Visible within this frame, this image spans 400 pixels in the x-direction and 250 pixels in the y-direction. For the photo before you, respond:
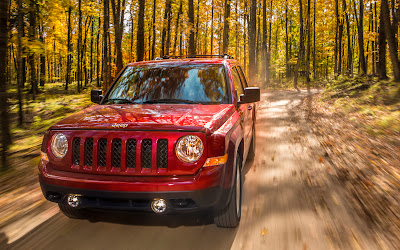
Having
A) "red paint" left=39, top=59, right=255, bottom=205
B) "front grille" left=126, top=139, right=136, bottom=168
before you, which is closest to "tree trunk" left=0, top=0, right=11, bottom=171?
"red paint" left=39, top=59, right=255, bottom=205

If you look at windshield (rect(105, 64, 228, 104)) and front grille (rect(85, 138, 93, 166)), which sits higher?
windshield (rect(105, 64, 228, 104))

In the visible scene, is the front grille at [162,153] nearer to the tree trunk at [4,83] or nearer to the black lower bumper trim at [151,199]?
the black lower bumper trim at [151,199]

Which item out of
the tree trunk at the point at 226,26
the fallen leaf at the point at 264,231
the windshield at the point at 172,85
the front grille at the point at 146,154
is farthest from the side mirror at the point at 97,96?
the tree trunk at the point at 226,26

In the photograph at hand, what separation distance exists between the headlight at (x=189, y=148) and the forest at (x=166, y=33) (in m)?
4.37

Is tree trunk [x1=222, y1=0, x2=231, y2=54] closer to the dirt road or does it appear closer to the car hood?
the dirt road

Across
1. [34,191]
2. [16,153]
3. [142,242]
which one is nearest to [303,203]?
[142,242]

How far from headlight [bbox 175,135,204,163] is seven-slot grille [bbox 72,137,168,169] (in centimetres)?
13

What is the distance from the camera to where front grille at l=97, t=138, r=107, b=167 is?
283 cm

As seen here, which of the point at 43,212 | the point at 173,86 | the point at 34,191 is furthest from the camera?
the point at 34,191

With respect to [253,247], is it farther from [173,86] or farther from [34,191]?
[34,191]

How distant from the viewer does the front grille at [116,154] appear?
110 inches

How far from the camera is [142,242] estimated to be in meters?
2.99

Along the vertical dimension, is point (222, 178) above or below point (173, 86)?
below

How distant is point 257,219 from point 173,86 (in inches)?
78.1
